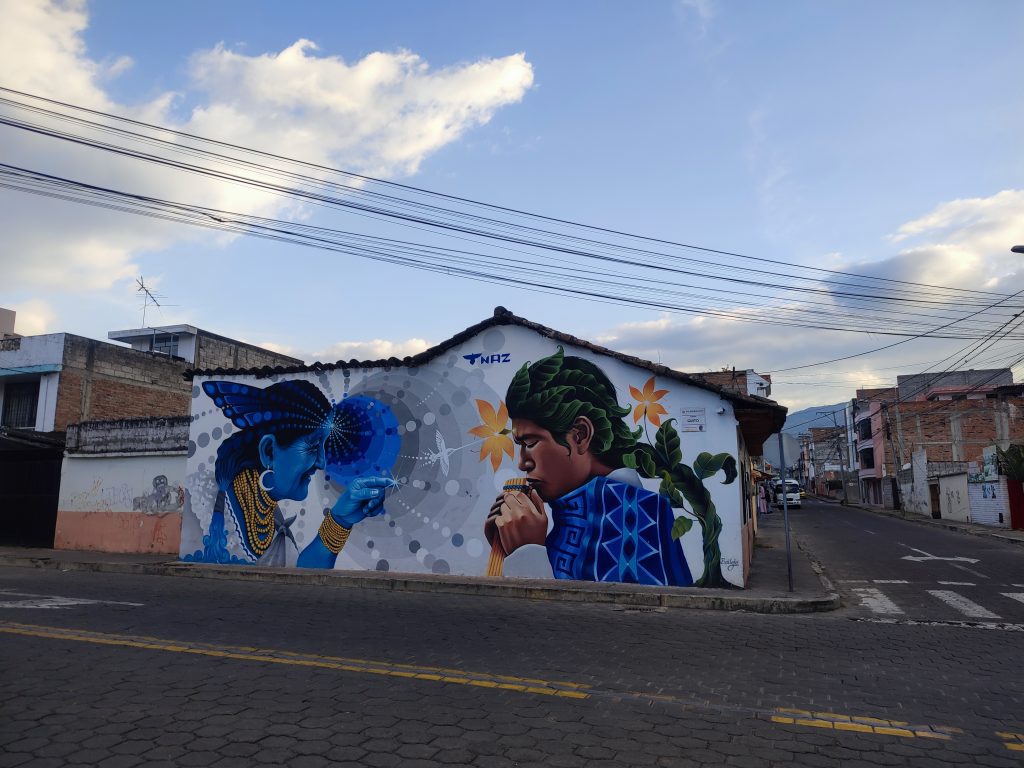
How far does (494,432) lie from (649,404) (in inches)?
122

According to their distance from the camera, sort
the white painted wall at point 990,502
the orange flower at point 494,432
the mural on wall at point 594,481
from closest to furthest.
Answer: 1. the mural on wall at point 594,481
2. the orange flower at point 494,432
3. the white painted wall at point 990,502

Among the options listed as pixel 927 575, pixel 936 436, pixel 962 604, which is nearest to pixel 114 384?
pixel 927 575

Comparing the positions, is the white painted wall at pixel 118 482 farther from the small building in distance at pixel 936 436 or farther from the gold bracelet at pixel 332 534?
the small building in distance at pixel 936 436

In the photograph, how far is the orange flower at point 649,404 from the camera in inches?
520

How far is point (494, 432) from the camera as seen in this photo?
14211 millimetres

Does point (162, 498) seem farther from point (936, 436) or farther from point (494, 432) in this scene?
point (936, 436)

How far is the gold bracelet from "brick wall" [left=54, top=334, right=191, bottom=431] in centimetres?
1414

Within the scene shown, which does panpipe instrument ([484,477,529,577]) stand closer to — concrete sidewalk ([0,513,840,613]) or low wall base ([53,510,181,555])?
concrete sidewalk ([0,513,840,613])

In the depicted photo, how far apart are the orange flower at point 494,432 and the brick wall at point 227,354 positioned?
20714mm

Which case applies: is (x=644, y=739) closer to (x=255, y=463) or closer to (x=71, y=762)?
(x=71, y=762)

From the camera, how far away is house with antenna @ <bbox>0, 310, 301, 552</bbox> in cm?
1859

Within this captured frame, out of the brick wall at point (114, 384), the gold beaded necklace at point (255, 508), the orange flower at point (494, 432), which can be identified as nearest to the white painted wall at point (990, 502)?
the orange flower at point (494, 432)

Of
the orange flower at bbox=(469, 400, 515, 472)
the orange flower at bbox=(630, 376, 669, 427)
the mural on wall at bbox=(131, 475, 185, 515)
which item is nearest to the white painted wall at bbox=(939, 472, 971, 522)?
the orange flower at bbox=(630, 376, 669, 427)

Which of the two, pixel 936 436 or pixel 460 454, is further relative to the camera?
pixel 936 436
